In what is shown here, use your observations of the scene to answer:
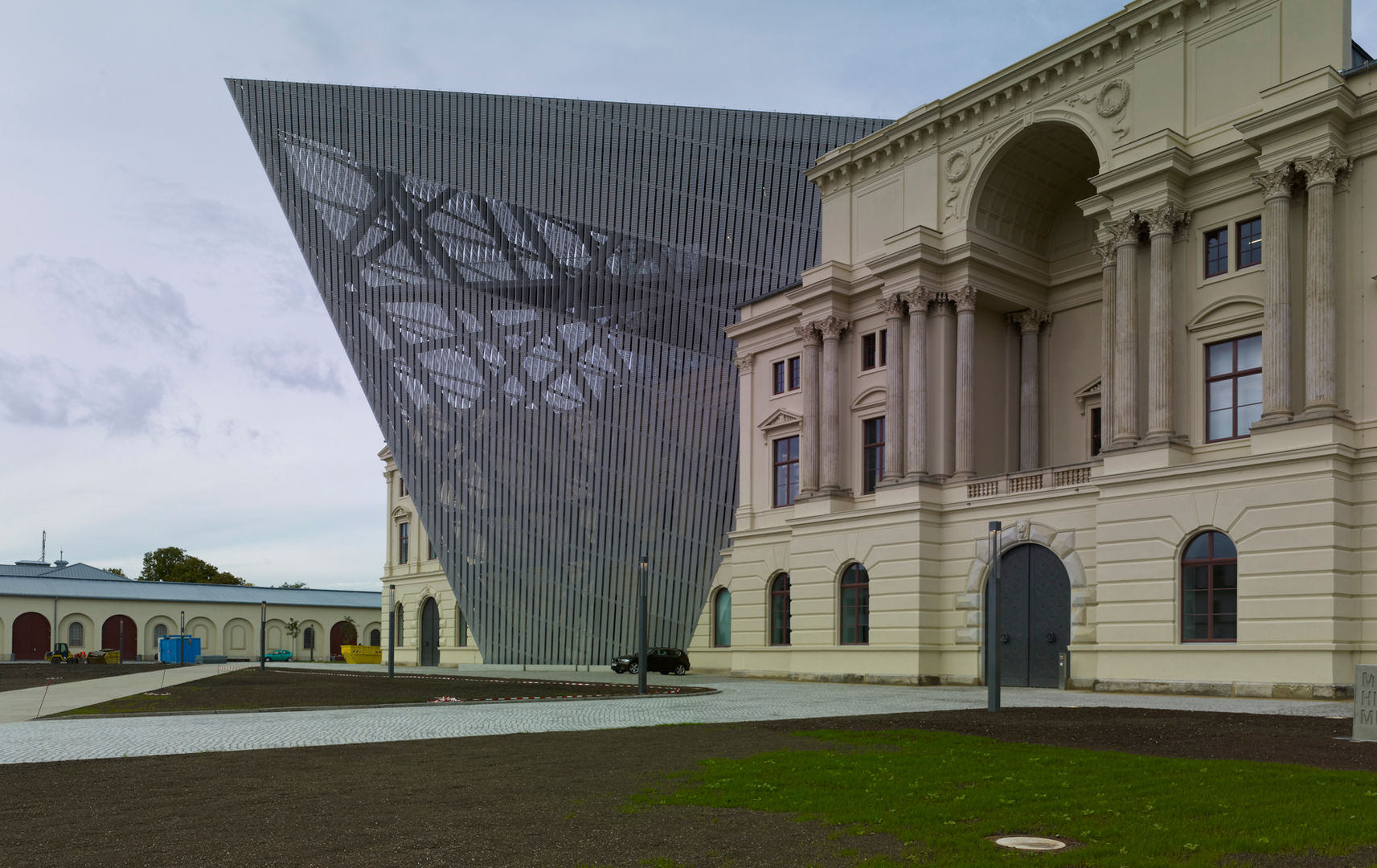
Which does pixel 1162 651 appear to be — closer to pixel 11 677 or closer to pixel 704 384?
pixel 704 384

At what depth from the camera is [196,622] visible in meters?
100

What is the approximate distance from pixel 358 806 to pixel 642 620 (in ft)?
64.1

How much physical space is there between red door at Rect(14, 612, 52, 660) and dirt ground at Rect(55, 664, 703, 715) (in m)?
56.9

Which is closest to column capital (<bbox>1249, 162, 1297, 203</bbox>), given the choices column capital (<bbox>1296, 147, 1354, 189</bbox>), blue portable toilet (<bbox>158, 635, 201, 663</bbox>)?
column capital (<bbox>1296, 147, 1354, 189</bbox>)

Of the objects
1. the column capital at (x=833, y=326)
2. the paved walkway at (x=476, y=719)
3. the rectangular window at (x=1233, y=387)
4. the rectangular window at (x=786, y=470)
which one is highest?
the column capital at (x=833, y=326)

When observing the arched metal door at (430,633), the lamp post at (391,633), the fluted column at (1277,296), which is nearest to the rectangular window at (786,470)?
the lamp post at (391,633)

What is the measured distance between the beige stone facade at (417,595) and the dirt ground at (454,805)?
183 ft

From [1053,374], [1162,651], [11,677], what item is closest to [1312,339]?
[1162,651]

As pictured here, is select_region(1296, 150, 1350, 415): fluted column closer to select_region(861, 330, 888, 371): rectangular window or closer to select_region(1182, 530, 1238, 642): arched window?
select_region(1182, 530, 1238, 642): arched window

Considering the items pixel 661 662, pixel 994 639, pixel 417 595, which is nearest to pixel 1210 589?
pixel 994 639

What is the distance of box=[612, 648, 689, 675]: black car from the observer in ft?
163

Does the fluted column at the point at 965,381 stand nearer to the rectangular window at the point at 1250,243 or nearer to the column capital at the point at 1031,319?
the column capital at the point at 1031,319

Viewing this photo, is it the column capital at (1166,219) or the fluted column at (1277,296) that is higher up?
the column capital at (1166,219)

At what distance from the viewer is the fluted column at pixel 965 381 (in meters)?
39.7
